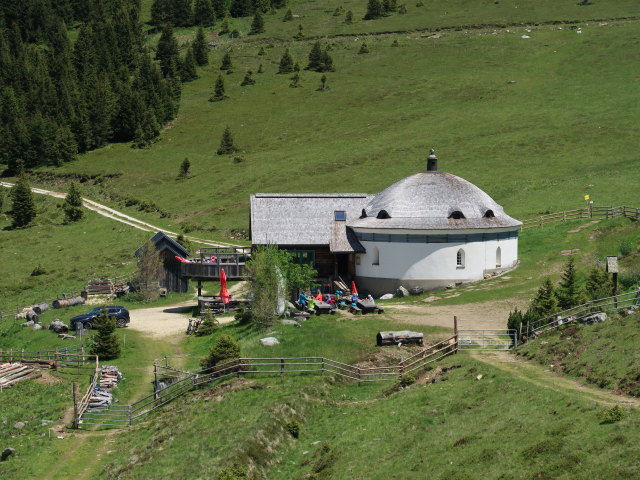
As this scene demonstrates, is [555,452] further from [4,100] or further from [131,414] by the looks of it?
[4,100]

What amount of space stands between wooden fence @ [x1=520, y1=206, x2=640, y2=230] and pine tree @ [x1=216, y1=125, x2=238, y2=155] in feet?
196

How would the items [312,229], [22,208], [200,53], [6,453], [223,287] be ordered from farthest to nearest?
Answer: [200,53] < [22,208] < [312,229] < [223,287] < [6,453]

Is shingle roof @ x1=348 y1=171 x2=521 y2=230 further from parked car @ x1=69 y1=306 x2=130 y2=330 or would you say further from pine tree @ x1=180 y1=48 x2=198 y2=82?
pine tree @ x1=180 y1=48 x2=198 y2=82

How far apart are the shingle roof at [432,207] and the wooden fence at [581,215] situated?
11700mm

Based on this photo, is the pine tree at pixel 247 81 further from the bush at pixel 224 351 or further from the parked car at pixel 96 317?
the bush at pixel 224 351

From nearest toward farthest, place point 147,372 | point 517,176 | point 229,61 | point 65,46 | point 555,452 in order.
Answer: point 555,452 < point 147,372 < point 517,176 < point 229,61 < point 65,46

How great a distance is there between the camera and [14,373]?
5147 centimetres

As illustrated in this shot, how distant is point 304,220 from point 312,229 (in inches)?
40.7

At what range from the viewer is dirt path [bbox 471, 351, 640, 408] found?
32678 millimetres

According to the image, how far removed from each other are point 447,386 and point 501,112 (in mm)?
97698

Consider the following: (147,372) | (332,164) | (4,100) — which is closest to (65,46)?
(4,100)

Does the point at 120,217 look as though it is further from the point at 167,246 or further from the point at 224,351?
the point at 224,351

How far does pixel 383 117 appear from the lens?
13850cm

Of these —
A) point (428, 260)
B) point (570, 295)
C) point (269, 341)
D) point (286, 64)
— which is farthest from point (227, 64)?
point (269, 341)
